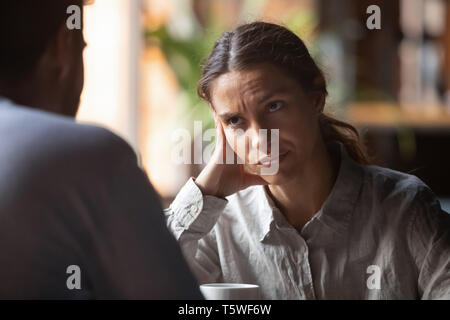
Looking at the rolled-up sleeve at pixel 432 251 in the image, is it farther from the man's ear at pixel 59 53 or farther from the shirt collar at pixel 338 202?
the man's ear at pixel 59 53

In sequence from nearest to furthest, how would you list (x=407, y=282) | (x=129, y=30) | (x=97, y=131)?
1. (x=97, y=131)
2. (x=407, y=282)
3. (x=129, y=30)

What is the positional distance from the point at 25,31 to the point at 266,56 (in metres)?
0.22

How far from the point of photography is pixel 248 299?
0.75m

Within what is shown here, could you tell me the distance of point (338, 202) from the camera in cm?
78

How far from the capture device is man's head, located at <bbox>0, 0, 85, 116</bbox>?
0.71 meters

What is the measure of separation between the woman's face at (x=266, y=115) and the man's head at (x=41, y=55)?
137mm

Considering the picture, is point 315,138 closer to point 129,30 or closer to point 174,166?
point 174,166

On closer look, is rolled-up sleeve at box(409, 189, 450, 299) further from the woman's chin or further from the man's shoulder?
the man's shoulder

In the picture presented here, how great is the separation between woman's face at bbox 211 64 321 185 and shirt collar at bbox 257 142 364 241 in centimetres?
3

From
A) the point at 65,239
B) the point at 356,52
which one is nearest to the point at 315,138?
the point at 65,239

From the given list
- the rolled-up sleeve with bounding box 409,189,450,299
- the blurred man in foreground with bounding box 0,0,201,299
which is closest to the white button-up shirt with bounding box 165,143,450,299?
the rolled-up sleeve with bounding box 409,189,450,299

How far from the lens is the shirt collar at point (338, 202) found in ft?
2.53

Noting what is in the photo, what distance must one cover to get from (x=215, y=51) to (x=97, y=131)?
0.56 feet

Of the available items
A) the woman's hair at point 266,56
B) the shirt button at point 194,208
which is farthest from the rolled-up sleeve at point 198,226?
the woman's hair at point 266,56
